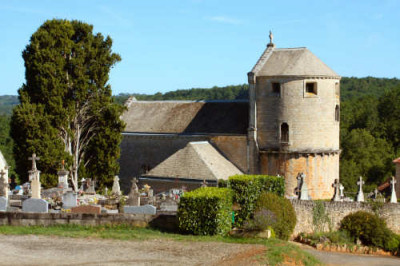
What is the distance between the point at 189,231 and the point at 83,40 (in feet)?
65.4

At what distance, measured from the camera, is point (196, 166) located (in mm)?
34938

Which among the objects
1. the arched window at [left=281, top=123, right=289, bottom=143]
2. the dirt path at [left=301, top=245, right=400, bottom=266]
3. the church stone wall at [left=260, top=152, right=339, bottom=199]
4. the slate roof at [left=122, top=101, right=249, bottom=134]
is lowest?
the dirt path at [left=301, top=245, right=400, bottom=266]

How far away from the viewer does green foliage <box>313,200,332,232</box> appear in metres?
28.9

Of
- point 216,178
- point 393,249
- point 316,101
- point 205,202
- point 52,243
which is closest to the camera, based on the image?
point 52,243

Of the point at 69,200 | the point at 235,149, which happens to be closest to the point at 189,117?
the point at 235,149

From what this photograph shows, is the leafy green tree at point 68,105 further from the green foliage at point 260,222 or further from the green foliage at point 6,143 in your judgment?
the green foliage at point 6,143

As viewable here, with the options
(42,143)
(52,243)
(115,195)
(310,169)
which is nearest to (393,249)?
(310,169)

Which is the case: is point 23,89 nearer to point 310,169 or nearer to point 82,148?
point 82,148

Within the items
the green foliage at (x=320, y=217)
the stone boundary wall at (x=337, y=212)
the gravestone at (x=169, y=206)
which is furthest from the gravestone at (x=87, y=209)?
the green foliage at (x=320, y=217)

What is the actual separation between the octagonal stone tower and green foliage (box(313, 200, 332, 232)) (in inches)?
279

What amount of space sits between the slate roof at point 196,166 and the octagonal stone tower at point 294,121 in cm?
221

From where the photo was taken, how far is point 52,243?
19000mm

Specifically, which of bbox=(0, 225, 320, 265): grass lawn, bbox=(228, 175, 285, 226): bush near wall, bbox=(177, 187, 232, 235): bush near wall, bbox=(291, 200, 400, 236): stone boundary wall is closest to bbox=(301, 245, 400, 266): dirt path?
bbox=(291, 200, 400, 236): stone boundary wall

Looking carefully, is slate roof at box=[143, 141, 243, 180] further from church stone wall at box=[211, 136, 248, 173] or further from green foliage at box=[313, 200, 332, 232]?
green foliage at box=[313, 200, 332, 232]
